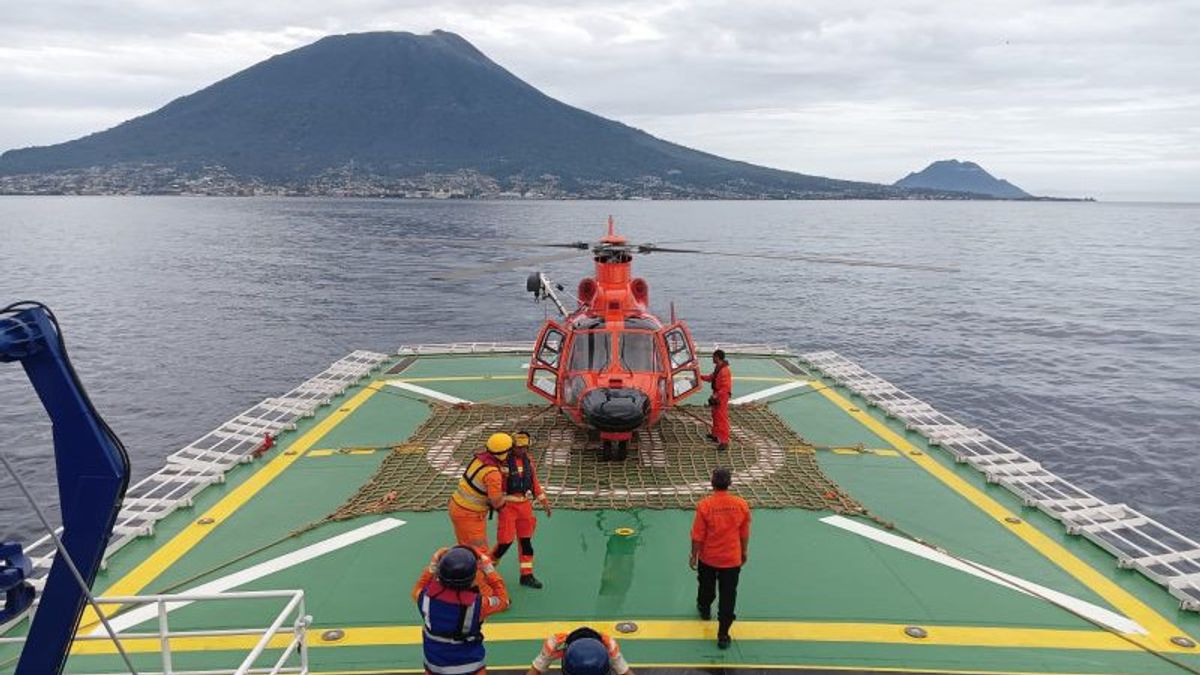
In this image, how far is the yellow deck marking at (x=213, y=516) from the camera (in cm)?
920

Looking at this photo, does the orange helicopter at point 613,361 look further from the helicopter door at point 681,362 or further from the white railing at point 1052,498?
the white railing at point 1052,498

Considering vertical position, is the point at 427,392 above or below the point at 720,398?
below

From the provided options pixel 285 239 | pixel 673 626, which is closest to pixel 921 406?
pixel 673 626

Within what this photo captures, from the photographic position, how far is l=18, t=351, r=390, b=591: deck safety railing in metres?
10.5

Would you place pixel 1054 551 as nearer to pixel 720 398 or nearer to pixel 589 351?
pixel 720 398

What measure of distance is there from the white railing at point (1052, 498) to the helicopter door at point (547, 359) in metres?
7.27

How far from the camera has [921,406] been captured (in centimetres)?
1658

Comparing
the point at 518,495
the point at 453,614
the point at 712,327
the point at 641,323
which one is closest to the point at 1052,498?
the point at 641,323

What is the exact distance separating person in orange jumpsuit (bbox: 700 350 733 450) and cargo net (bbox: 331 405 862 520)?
0.77 feet

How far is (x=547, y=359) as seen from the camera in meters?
14.8

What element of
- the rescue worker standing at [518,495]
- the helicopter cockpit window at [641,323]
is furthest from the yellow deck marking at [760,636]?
the helicopter cockpit window at [641,323]

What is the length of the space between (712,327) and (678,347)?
28.0m

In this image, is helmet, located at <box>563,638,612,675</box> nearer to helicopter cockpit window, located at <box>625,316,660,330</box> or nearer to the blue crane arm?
the blue crane arm

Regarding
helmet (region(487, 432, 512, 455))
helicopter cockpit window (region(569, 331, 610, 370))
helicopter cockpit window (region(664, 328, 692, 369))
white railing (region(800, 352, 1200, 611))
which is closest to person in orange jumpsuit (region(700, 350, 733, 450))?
helicopter cockpit window (region(664, 328, 692, 369))
